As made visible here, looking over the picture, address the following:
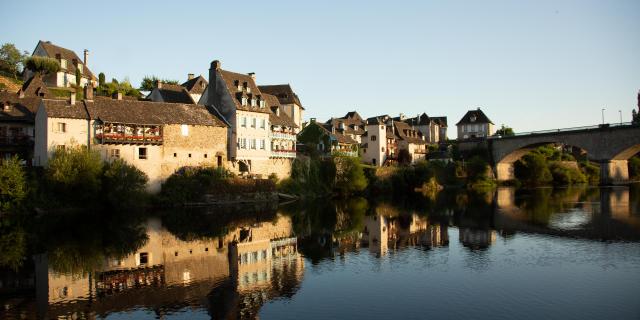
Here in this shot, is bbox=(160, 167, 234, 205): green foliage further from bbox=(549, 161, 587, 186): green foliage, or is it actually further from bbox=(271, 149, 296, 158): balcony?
bbox=(549, 161, 587, 186): green foliage

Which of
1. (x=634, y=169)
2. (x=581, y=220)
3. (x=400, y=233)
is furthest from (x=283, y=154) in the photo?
(x=634, y=169)

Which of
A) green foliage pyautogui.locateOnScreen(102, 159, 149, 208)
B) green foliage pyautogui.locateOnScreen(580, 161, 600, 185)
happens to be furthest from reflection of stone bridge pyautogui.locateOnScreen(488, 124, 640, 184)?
green foliage pyautogui.locateOnScreen(102, 159, 149, 208)

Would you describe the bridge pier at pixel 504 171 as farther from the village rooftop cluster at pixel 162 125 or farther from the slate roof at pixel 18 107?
the slate roof at pixel 18 107

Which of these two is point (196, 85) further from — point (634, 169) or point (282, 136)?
point (634, 169)

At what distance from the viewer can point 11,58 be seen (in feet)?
261

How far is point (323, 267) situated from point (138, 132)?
33.9m

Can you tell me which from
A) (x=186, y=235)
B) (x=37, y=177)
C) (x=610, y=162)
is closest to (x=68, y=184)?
(x=37, y=177)

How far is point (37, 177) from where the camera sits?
153 ft

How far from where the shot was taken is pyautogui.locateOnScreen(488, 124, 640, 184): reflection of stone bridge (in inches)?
2904

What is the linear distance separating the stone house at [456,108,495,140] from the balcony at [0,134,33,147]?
91069mm

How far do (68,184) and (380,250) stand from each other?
3009 cm

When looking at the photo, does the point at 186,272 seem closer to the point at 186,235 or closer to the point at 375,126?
the point at 186,235

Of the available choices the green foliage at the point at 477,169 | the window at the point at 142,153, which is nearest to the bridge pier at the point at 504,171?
the green foliage at the point at 477,169

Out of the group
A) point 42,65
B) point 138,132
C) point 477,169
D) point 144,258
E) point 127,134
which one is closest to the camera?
point 144,258
